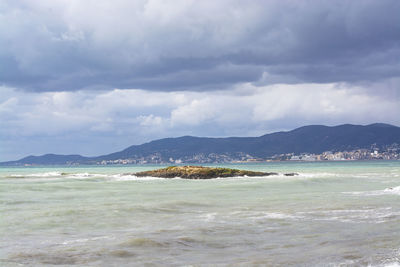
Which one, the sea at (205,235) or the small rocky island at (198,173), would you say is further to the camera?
the small rocky island at (198,173)

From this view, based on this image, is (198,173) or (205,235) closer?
(205,235)

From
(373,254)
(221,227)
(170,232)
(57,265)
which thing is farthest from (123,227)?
(373,254)

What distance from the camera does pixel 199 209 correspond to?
953 inches

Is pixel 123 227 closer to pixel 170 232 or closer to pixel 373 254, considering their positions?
pixel 170 232

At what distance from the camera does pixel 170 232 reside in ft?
54.9

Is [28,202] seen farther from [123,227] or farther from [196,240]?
[196,240]

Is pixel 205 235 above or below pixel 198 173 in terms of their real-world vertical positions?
below

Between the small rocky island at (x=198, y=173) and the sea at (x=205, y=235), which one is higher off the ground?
the small rocky island at (x=198, y=173)

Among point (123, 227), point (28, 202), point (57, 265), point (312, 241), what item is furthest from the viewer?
point (28, 202)

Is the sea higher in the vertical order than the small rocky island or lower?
lower

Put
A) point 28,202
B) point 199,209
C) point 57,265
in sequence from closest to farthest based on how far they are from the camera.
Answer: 1. point 57,265
2. point 199,209
3. point 28,202

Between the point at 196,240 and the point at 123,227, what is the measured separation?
4237mm

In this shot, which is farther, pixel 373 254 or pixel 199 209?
pixel 199 209

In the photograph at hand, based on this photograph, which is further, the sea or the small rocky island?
the small rocky island
